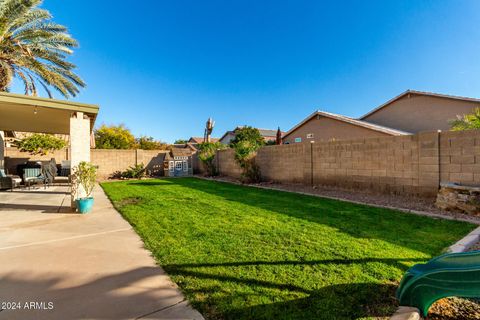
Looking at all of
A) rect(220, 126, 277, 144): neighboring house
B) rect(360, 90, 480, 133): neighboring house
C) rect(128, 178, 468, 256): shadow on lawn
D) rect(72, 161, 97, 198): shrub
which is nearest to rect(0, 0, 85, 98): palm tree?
rect(72, 161, 97, 198): shrub

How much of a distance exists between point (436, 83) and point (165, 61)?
20.0m

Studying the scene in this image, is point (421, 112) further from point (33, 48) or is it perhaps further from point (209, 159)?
point (33, 48)

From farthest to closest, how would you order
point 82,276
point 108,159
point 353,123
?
point 108,159
point 353,123
point 82,276

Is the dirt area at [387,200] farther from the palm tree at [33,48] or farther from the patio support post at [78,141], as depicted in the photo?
the palm tree at [33,48]

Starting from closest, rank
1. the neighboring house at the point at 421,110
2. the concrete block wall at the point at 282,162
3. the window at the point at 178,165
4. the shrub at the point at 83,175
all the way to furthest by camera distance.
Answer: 1. the shrub at the point at 83,175
2. the concrete block wall at the point at 282,162
3. the neighboring house at the point at 421,110
4. the window at the point at 178,165

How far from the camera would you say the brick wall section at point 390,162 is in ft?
20.4

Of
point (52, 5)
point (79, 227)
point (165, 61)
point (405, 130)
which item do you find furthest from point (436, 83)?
point (52, 5)

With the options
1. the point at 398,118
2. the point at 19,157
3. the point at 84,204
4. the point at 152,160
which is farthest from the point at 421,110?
the point at 19,157

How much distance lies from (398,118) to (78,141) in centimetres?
2152

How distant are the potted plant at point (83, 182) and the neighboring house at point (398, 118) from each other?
48.8 ft

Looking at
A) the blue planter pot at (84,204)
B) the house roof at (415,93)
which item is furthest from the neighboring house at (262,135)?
the blue planter pot at (84,204)

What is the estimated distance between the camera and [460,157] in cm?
620

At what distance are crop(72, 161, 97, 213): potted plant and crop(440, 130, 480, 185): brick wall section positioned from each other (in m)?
10.1

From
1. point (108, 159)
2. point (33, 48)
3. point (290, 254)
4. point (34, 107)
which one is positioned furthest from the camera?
point (108, 159)
